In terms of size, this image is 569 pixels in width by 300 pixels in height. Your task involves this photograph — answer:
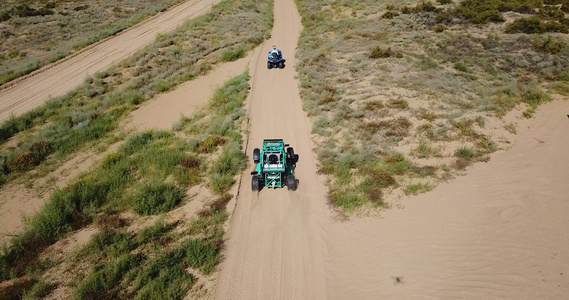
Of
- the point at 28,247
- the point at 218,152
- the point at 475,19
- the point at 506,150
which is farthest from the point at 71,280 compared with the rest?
the point at 475,19

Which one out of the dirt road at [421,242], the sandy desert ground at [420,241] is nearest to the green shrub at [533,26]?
the sandy desert ground at [420,241]

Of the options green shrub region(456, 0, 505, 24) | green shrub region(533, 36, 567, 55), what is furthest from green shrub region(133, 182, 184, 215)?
green shrub region(456, 0, 505, 24)

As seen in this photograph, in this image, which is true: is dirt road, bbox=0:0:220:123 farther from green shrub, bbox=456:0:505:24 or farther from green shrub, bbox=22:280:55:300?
green shrub, bbox=456:0:505:24

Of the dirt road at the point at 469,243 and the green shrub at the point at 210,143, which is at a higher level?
the green shrub at the point at 210,143

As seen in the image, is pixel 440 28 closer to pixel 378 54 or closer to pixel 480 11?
pixel 480 11

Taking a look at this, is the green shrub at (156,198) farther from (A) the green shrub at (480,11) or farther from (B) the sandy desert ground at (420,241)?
(A) the green shrub at (480,11)

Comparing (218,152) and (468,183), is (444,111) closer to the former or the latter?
(468,183)

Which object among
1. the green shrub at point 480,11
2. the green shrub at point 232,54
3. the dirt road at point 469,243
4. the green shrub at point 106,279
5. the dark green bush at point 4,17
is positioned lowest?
the dirt road at point 469,243

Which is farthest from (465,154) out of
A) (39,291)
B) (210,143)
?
(39,291)
